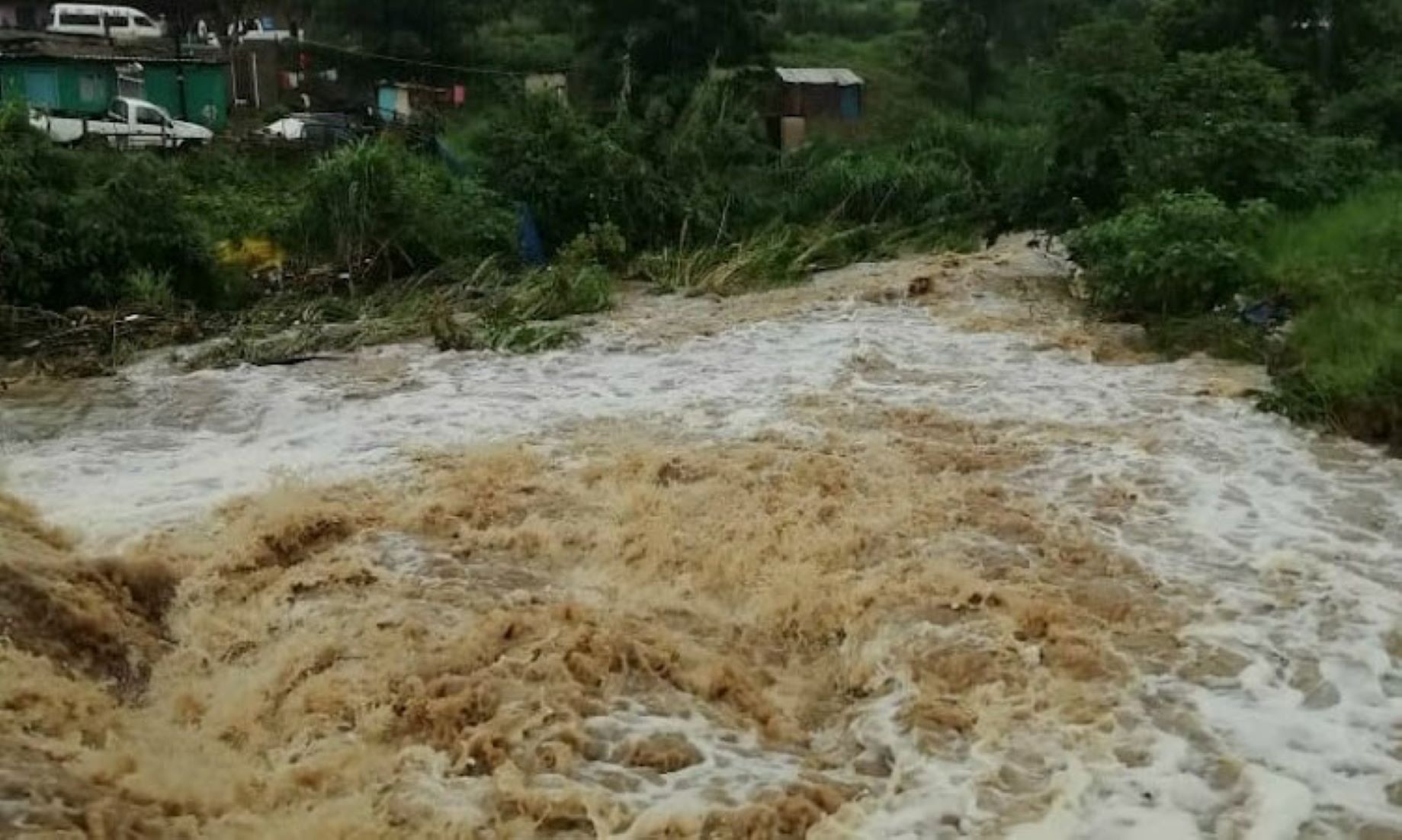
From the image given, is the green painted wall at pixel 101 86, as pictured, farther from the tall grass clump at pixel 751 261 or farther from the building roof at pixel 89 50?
the tall grass clump at pixel 751 261

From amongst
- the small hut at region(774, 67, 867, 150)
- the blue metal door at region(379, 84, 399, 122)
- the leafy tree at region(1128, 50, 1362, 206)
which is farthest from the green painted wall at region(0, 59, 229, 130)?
the leafy tree at region(1128, 50, 1362, 206)

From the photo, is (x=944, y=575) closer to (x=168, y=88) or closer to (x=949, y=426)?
(x=949, y=426)

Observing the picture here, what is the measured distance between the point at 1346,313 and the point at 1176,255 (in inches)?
79.1

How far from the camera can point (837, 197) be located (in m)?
19.7

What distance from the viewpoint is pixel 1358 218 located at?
41.2ft

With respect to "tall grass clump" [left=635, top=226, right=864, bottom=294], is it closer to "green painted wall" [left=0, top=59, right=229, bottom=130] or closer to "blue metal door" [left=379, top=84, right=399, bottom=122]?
"green painted wall" [left=0, top=59, right=229, bottom=130]

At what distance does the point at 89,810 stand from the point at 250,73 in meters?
24.0

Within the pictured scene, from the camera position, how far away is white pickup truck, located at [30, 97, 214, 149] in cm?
1848

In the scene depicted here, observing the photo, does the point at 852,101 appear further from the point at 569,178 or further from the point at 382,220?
the point at 382,220

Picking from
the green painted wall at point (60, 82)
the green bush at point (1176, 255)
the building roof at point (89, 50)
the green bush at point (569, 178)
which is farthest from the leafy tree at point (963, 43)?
the green bush at point (1176, 255)

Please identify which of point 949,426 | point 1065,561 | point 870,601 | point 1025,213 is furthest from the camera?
point 1025,213

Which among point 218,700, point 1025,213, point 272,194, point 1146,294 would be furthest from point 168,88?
point 218,700

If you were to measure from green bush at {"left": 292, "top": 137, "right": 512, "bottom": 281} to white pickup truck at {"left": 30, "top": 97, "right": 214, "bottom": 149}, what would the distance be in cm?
380

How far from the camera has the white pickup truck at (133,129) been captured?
18.5 m
